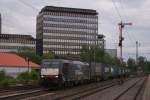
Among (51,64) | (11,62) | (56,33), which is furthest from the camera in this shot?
(56,33)

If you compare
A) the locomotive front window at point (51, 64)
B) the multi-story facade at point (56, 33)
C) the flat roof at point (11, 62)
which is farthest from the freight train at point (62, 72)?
the multi-story facade at point (56, 33)

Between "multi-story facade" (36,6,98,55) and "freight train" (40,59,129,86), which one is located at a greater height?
"multi-story facade" (36,6,98,55)

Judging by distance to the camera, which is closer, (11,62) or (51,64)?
(51,64)

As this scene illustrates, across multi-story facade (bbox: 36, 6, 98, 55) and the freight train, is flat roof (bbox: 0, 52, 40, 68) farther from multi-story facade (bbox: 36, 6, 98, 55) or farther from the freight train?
multi-story facade (bbox: 36, 6, 98, 55)

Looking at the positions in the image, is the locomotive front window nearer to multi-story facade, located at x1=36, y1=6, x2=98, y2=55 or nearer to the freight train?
the freight train

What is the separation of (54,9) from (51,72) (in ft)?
517

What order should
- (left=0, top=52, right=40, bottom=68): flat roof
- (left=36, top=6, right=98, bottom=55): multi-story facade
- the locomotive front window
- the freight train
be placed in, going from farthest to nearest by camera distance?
(left=36, top=6, right=98, bottom=55): multi-story facade < (left=0, top=52, right=40, bottom=68): flat roof < the locomotive front window < the freight train

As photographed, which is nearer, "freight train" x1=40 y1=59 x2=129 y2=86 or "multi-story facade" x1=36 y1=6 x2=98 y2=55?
"freight train" x1=40 y1=59 x2=129 y2=86

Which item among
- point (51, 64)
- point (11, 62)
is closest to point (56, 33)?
point (11, 62)

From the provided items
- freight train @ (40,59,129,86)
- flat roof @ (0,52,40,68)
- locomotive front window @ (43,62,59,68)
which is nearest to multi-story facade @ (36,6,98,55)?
flat roof @ (0,52,40,68)

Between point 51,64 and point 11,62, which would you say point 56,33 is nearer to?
point 11,62

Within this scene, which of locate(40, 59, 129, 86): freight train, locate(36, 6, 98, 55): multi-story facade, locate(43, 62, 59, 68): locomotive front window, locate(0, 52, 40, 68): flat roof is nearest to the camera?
locate(40, 59, 129, 86): freight train

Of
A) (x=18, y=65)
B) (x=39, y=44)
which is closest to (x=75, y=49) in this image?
(x=39, y=44)

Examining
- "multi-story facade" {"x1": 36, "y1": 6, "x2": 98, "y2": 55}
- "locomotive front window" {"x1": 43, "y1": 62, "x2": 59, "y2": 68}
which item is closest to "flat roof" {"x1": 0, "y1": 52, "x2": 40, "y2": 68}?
"locomotive front window" {"x1": 43, "y1": 62, "x2": 59, "y2": 68}
